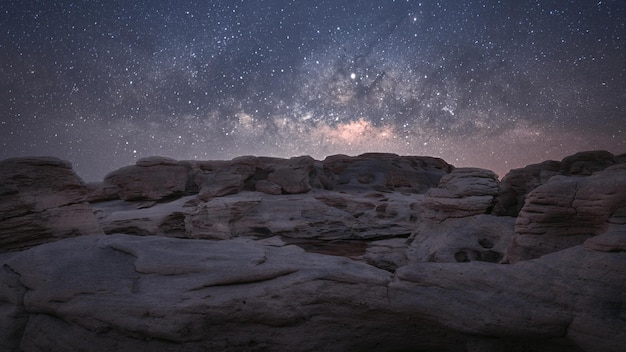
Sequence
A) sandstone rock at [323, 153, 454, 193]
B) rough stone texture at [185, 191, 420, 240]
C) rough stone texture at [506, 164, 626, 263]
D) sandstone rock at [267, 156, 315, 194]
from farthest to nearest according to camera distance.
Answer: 1. sandstone rock at [323, 153, 454, 193]
2. sandstone rock at [267, 156, 315, 194]
3. rough stone texture at [185, 191, 420, 240]
4. rough stone texture at [506, 164, 626, 263]

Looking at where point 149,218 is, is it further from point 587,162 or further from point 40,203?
point 587,162

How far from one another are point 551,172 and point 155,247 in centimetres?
1766

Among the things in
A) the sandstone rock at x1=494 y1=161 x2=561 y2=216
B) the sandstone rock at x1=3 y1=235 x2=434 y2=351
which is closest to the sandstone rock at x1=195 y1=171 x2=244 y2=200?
the sandstone rock at x1=3 y1=235 x2=434 y2=351

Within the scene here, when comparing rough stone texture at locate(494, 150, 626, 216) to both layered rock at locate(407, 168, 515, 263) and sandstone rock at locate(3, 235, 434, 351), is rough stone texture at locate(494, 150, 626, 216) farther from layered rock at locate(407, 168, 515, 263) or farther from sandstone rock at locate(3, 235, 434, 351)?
sandstone rock at locate(3, 235, 434, 351)

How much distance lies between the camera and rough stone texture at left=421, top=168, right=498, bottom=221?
39.9ft

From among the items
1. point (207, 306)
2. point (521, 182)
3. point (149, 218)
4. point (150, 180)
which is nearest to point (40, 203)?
point (207, 306)

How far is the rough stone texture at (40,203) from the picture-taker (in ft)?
27.3

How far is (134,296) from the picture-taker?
531cm

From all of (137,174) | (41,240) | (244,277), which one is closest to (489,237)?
(244,277)

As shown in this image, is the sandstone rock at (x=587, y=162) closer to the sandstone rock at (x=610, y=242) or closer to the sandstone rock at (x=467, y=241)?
the sandstone rock at (x=467, y=241)

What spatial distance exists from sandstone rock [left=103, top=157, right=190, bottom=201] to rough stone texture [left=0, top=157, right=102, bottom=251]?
14226 millimetres

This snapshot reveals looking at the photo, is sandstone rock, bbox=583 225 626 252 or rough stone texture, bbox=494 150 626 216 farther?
rough stone texture, bbox=494 150 626 216

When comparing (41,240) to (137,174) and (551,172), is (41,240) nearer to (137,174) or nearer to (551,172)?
(137,174)

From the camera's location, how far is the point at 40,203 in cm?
889
